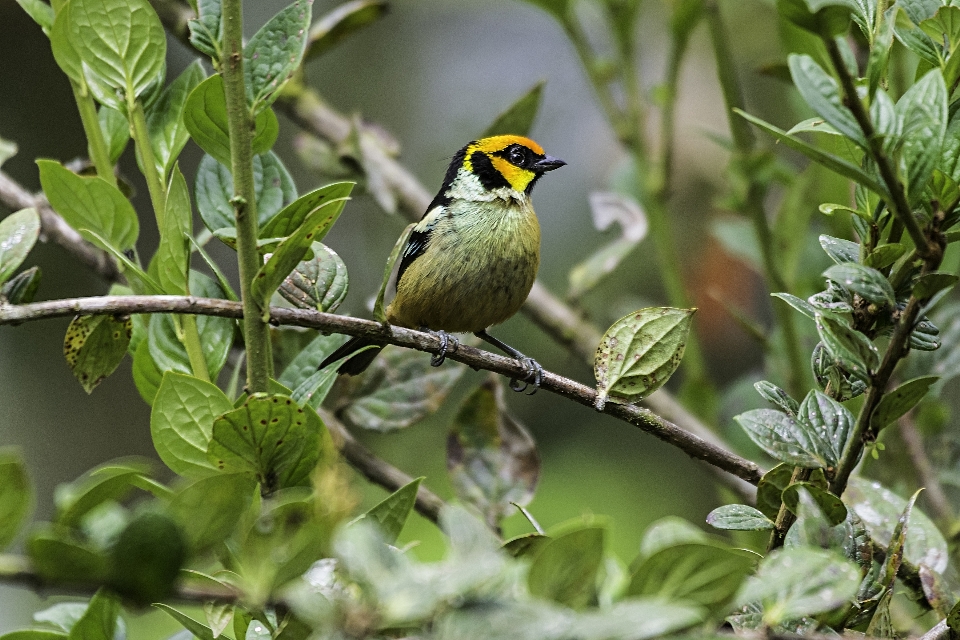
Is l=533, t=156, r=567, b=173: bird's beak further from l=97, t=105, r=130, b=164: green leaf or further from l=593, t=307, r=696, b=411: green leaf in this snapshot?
l=593, t=307, r=696, b=411: green leaf

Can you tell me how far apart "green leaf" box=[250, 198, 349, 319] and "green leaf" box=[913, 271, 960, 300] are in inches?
27.3

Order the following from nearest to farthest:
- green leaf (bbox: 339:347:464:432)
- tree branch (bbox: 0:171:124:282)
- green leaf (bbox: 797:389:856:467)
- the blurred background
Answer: green leaf (bbox: 797:389:856:467) < green leaf (bbox: 339:347:464:432) < tree branch (bbox: 0:171:124:282) < the blurred background

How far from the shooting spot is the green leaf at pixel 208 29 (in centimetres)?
127

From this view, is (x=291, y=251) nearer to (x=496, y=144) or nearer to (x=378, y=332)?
(x=378, y=332)

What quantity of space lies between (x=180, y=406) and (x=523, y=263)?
2.01 metres

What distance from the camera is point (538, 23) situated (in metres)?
7.14

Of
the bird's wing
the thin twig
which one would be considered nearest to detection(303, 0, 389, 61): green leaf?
the bird's wing

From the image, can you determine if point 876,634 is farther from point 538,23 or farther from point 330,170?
point 538,23

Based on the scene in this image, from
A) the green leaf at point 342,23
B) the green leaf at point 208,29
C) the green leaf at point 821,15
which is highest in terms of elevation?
the green leaf at point 342,23

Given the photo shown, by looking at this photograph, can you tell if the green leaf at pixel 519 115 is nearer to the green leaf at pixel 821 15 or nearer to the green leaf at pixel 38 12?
the green leaf at pixel 38 12

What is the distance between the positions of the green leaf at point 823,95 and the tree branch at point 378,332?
547 millimetres

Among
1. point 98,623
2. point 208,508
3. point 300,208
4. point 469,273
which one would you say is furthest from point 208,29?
point 469,273

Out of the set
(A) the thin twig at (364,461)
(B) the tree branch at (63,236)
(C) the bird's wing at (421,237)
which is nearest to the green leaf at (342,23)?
(C) the bird's wing at (421,237)

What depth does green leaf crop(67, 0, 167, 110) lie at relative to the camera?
1.51m
